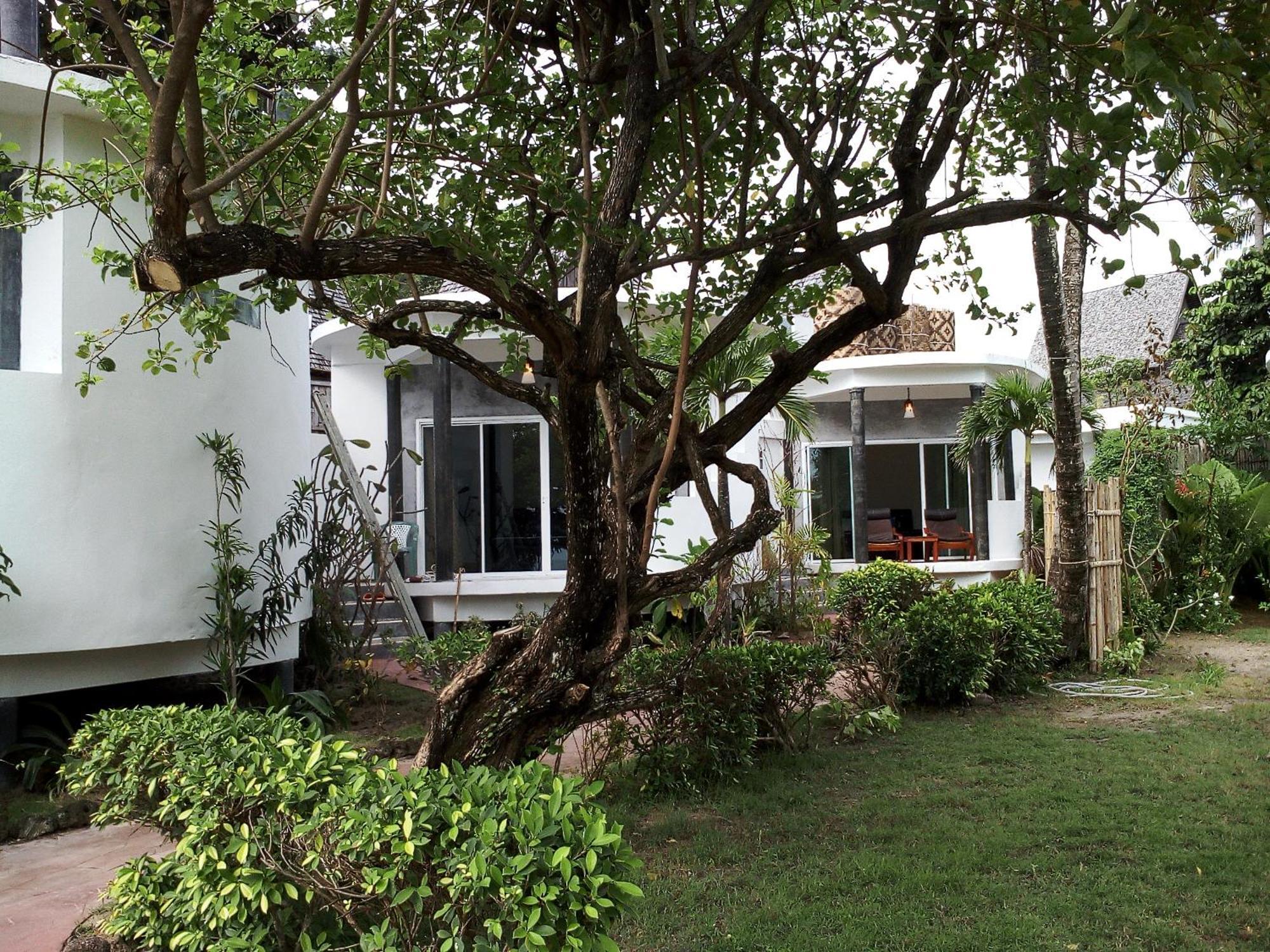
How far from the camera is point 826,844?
585cm

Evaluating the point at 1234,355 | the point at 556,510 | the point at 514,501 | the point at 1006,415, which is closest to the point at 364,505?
Result: the point at 514,501

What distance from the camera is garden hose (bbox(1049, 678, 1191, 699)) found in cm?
998

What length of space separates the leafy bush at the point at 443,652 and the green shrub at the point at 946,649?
393 cm

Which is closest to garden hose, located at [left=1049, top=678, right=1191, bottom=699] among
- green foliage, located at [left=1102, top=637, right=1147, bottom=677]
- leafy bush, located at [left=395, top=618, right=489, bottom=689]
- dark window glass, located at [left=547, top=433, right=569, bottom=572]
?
green foliage, located at [left=1102, top=637, right=1147, bottom=677]

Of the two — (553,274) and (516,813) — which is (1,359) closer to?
(553,274)

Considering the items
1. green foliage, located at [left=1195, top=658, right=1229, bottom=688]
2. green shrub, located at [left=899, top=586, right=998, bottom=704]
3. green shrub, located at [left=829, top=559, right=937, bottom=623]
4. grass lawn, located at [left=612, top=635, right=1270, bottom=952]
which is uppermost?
green shrub, located at [left=829, top=559, right=937, bottom=623]

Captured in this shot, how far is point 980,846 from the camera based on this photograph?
18.6 ft

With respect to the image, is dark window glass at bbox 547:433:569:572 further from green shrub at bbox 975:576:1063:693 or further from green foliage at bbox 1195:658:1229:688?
green foliage at bbox 1195:658:1229:688

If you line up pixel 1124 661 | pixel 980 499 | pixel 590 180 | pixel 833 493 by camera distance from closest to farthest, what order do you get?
pixel 590 180
pixel 1124 661
pixel 980 499
pixel 833 493

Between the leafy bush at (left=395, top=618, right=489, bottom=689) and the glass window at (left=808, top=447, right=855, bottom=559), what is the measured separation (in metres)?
11.3

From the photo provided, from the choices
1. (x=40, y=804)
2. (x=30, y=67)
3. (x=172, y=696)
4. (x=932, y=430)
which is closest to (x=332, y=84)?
(x=30, y=67)

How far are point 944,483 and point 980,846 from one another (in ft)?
45.0

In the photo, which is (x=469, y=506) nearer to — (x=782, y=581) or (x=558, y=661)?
(x=782, y=581)

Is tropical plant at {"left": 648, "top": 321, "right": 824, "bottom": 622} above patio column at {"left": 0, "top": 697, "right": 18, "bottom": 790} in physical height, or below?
above
